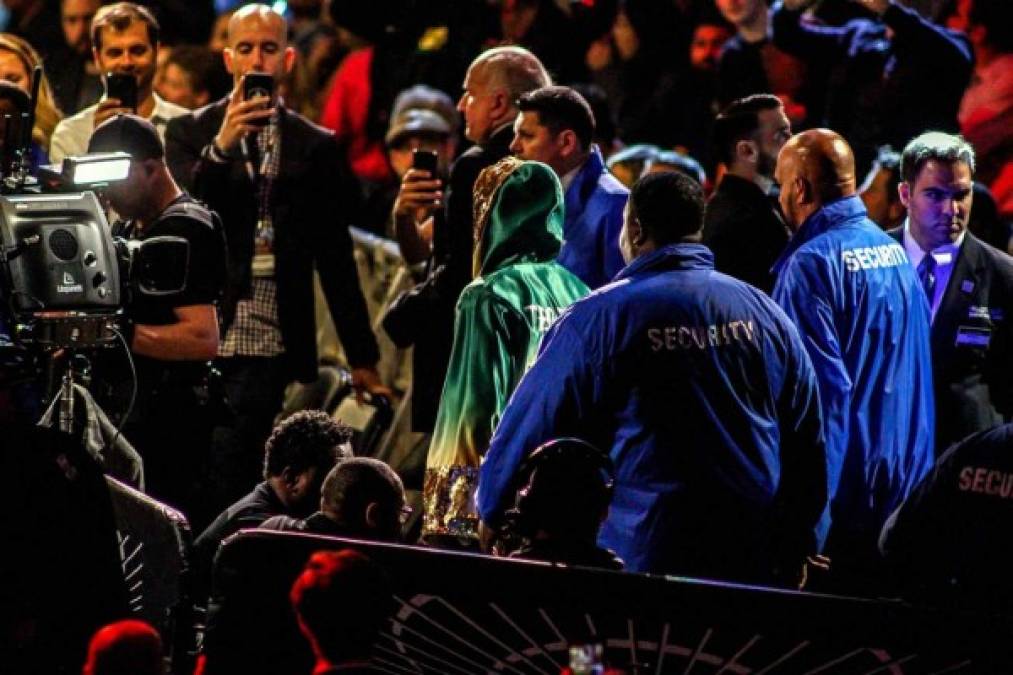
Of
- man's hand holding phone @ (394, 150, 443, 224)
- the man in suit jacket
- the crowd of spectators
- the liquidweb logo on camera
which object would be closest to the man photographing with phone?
the crowd of spectators

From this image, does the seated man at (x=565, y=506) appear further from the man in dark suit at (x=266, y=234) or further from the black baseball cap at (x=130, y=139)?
the man in dark suit at (x=266, y=234)

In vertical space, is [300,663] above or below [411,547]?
below

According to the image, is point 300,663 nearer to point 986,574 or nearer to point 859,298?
point 986,574

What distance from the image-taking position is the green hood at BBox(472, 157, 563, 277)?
6914 millimetres

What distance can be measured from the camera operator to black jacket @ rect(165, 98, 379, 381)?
1084mm

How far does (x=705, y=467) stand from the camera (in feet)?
19.7

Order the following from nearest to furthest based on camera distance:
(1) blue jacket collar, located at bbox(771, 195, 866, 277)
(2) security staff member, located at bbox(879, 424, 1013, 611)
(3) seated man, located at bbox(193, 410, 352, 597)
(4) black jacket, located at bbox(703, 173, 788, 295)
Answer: (2) security staff member, located at bbox(879, 424, 1013, 611), (3) seated man, located at bbox(193, 410, 352, 597), (1) blue jacket collar, located at bbox(771, 195, 866, 277), (4) black jacket, located at bbox(703, 173, 788, 295)

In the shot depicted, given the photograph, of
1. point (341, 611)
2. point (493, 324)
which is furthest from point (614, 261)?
point (341, 611)

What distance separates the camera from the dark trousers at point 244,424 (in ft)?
29.1

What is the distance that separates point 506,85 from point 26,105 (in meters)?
1.95

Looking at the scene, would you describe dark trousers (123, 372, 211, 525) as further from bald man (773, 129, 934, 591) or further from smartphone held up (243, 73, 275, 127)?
bald man (773, 129, 934, 591)

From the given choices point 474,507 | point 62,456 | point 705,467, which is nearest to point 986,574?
point 705,467

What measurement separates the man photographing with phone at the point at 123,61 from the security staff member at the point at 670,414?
4.15 m

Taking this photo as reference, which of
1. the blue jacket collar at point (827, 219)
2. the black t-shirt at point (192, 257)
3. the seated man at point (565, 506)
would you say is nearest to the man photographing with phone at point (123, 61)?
the black t-shirt at point (192, 257)
